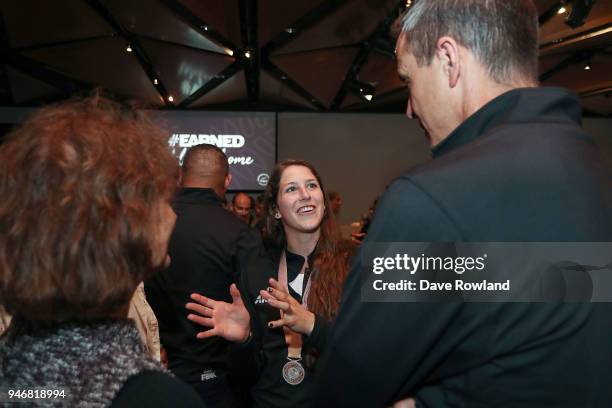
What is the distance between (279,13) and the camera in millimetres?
5559

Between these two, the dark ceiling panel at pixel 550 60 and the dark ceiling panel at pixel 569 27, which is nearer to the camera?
the dark ceiling panel at pixel 569 27

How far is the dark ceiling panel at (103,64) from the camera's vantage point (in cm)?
673

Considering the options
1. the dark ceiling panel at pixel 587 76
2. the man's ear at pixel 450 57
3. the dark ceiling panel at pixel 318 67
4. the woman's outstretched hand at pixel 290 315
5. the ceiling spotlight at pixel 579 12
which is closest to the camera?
the man's ear at pixel 450 57

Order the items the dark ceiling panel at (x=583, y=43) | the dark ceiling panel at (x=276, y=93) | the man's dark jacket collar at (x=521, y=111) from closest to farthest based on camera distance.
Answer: the man's dark jacket collar at (x=521, y=111) < the dark ceiling panel at (x=583, y=43) < the dark ceiling panel at (x=276, y=93)

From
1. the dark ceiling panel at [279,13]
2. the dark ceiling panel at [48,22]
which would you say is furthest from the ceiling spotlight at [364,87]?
the dark ceiling panel at [48,22]

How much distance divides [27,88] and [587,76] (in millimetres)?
7933

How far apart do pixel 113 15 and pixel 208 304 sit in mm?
4671

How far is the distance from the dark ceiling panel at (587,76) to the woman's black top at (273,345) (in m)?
6.15

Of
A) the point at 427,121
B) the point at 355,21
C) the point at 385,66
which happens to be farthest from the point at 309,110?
the point at 427,121

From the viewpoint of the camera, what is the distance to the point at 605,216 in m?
0.98

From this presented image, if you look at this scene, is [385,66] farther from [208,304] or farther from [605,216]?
[605,216]

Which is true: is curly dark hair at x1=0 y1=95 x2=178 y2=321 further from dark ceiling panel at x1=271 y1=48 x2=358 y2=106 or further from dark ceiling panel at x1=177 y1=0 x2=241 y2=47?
dark ceiling panel at x1=271 y1=48 x2=358 y2=106

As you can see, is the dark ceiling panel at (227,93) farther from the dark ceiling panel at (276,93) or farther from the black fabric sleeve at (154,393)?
the black fabric sleeve at (154,393)

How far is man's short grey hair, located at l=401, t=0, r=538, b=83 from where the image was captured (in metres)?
1.17
